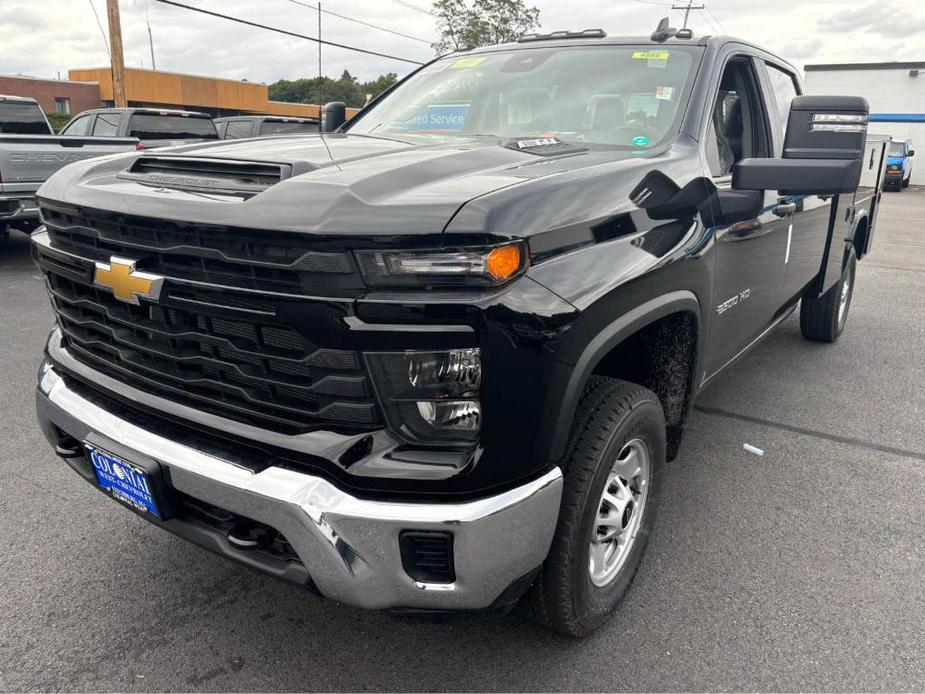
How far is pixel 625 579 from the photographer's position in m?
2.45

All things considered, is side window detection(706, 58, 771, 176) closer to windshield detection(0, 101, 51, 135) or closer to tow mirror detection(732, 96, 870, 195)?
tow mirror detection(732, 96, 870, 195)

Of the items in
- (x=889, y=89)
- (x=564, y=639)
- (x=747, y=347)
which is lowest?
(x=564, y=639)

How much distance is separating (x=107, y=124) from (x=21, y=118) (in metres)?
1.25

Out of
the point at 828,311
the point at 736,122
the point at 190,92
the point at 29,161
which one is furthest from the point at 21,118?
the point at 190,92

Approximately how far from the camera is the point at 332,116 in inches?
161

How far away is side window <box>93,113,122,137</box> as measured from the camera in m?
10.6

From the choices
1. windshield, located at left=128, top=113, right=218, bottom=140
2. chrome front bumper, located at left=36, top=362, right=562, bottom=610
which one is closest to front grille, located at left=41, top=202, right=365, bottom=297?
chrome front bumper, located at left=36, top=362, right=562, bottom=610

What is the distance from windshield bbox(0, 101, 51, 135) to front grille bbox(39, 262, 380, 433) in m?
9.26

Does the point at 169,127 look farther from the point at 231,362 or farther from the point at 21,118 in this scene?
the point at 231,362

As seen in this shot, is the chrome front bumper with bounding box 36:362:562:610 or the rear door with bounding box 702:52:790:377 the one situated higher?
the rear door with bounding box 702:52:790:377

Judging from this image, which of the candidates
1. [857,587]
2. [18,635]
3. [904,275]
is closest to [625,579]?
[857,587]

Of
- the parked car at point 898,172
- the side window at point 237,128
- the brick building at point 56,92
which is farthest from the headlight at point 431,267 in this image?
the brick building at point 56,92

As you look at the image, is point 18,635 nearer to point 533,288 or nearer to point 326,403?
point 326,403

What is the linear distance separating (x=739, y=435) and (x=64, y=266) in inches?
132
